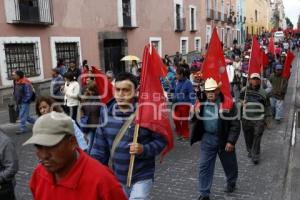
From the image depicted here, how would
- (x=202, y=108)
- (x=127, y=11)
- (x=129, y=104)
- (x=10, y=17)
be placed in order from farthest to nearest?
(x=127, y=11) < (x=10, y=17) < (x=202, y=108) < (x=129, y=104)

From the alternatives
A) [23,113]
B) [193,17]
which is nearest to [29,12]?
[23,113]

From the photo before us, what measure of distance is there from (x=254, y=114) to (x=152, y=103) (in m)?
3.32

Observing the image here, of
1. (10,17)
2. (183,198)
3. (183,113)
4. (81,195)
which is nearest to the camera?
(81,195)

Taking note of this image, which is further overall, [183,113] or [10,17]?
[10,17]

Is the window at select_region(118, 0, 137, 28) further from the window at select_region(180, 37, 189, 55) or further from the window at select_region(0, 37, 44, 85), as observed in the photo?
the window at select_region(180, 37, 189, 55)

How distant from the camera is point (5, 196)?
345 cm

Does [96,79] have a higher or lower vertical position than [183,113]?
higher

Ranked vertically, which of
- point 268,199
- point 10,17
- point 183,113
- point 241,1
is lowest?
point 268,199

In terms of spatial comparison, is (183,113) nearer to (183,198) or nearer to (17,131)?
(183,198)

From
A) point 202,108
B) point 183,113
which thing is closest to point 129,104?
point 202,108

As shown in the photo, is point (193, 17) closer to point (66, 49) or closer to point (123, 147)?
point (66, 49)

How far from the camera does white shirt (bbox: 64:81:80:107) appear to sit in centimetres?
862

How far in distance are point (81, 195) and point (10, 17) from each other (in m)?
12.4

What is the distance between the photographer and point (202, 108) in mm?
4812
